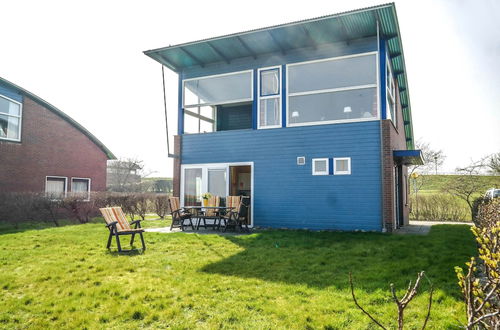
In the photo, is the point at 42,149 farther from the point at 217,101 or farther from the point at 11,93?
the point at 217,101

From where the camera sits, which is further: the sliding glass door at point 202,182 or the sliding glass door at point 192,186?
the sliding glass door at point 192,186

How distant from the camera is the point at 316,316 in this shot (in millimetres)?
3123

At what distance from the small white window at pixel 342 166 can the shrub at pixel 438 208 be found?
8227 millimetres

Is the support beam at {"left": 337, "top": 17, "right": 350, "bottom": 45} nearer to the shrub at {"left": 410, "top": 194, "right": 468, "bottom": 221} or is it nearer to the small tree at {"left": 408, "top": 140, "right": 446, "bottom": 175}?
the shrub at {"left": 410, "top": 194, "right": 468, "bottom": 221}

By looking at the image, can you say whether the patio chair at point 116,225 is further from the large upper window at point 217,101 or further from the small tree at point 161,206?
the small tree at point 161,206

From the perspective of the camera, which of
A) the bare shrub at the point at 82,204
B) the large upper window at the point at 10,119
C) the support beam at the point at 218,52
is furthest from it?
the large upper window at the point at 10,119

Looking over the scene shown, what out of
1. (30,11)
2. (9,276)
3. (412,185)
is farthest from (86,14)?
(412,185)

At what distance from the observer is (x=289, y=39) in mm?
9359

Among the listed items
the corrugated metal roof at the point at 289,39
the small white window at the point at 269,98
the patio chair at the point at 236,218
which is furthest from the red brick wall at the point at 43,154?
the small white window at the point at 269,98

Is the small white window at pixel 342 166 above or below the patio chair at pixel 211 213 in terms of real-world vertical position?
above

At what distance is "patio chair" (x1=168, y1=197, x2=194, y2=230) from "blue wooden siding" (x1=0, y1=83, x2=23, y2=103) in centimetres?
922

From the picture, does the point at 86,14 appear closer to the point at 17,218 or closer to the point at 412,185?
the point at 17,218

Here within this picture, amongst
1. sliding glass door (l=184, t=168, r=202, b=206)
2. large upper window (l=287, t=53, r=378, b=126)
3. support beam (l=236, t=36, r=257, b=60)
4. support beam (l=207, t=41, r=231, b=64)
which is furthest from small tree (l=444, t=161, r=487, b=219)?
support beam (l=207, t=41, r=231, b=64)

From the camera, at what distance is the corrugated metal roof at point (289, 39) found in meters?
8.31
